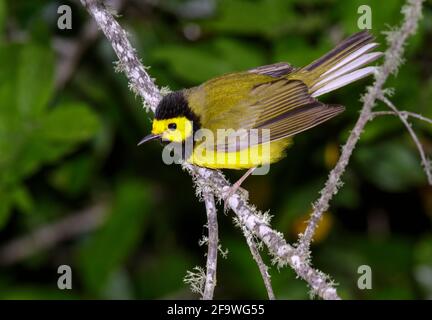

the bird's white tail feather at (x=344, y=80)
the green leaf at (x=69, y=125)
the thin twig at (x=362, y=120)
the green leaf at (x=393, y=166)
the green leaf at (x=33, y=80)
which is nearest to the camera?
the thin twig at (x=362, y=120)

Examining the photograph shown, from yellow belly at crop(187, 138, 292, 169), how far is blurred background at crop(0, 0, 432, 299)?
0.80 meters

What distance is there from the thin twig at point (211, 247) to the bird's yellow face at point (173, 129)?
0.51 meters

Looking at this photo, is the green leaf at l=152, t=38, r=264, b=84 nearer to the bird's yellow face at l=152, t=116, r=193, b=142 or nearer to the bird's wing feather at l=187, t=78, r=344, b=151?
the bird's wing feather at l=187, t=78, r=344, b=151

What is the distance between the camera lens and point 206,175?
3932 millimetres

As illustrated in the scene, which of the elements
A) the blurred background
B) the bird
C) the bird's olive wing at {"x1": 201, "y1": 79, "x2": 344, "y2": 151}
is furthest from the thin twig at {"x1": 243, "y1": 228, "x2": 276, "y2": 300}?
the blurred background

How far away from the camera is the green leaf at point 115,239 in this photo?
5301 mm

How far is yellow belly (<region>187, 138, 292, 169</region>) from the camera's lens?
3816mm

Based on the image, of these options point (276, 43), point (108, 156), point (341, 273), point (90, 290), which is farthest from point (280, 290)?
point (108, 156)

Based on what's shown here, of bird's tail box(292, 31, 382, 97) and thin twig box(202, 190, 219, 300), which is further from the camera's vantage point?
bird's tail box(292, 31, 382, 97)

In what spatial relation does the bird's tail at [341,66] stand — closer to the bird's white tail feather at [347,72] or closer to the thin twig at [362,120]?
the bird's white tail feather at [347,72]

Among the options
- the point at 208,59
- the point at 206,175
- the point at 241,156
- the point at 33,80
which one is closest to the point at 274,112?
the point at 241,156

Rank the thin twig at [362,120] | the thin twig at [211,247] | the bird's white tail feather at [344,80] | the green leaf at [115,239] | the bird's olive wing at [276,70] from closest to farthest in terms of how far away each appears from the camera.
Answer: the thin twig at [362,120], the thin twig at [211,247], the bird's white tail feather at [344,80], the bird's olive wing at [276,70], the green leaf at [115,239]

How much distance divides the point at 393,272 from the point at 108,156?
106 inches

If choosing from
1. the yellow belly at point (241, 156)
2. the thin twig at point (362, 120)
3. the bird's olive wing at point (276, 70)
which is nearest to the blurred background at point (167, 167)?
the bird's olive wing at point (276, 70)
